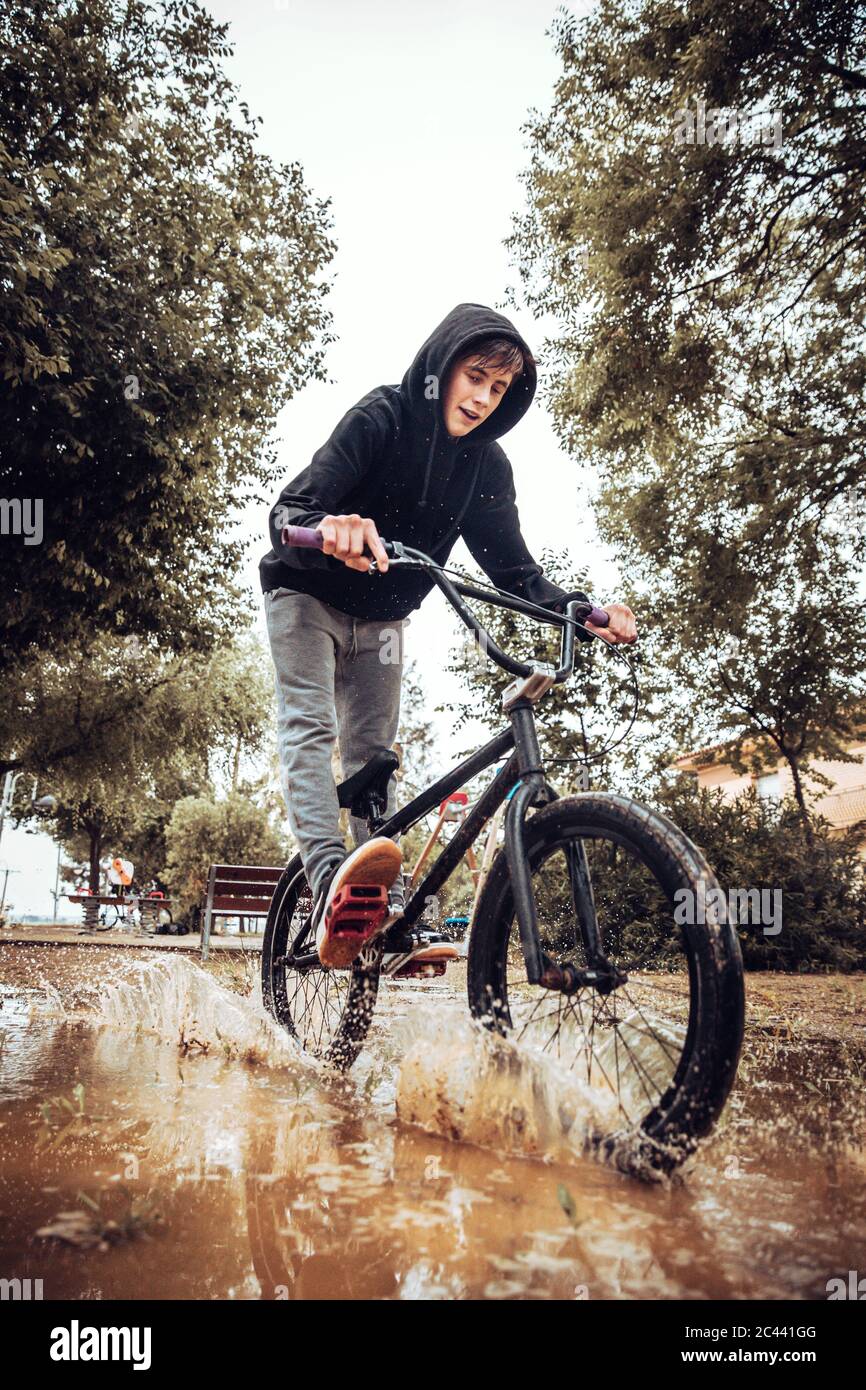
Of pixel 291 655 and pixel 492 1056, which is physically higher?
pixel 291 655

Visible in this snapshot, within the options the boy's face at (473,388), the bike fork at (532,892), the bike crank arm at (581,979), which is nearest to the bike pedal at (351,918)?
the bike fork at (532,892)

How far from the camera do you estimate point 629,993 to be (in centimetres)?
219

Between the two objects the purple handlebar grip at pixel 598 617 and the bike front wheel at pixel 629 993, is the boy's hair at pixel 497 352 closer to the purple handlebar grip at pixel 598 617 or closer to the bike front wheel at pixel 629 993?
the purple handlebar grip at pixel 598 617

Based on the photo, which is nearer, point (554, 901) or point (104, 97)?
point (554, 901)

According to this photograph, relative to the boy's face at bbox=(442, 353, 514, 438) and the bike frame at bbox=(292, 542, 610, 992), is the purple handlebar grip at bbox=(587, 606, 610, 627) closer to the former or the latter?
the bike frame at bbox=(292, 542, 610, 992)

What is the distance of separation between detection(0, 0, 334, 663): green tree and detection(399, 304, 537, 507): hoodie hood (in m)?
6.37

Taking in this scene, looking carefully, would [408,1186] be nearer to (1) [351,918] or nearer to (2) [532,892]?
(2) [532,892]

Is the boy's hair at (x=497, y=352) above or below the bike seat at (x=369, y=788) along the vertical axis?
above

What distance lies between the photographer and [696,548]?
1019cm

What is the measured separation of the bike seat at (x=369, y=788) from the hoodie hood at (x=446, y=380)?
3.02 ft

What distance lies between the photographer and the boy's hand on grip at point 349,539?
2.23 meters
